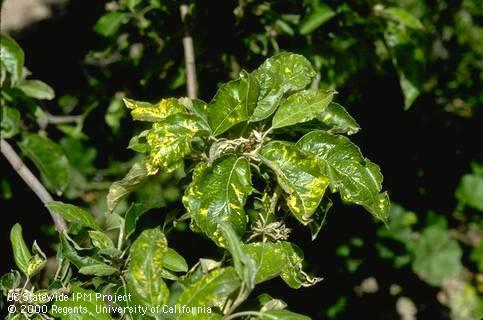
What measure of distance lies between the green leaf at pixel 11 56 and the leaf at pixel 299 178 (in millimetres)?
962

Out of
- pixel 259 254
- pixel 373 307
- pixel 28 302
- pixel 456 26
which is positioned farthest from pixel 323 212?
pixel 456 26

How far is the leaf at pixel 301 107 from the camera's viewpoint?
125 cm

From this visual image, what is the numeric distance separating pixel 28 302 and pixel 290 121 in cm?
60

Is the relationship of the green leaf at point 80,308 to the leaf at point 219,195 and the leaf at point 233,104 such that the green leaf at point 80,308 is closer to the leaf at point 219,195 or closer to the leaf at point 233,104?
the leaf at point 219,195

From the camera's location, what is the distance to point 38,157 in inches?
79.3

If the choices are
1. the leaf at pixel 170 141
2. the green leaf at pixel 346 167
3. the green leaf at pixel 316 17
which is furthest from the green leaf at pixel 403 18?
the leaf at pixel 170 141

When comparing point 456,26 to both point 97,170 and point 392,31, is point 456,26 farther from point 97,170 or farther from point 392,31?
point 97,170

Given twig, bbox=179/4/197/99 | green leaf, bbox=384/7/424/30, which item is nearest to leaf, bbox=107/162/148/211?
twig, bbox=179/4/197/99

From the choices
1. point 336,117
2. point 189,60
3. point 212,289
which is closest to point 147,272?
point 212,289

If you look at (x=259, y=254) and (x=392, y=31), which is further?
(x=392, y=31)

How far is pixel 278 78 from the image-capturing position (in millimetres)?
1308

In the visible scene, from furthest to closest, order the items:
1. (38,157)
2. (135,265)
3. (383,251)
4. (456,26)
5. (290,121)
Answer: (456,26)
(383,251)
(38,157)
(290,121)
(135,265)

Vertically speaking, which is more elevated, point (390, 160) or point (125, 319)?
point (125, 319)

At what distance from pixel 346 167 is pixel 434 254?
5.26ft
